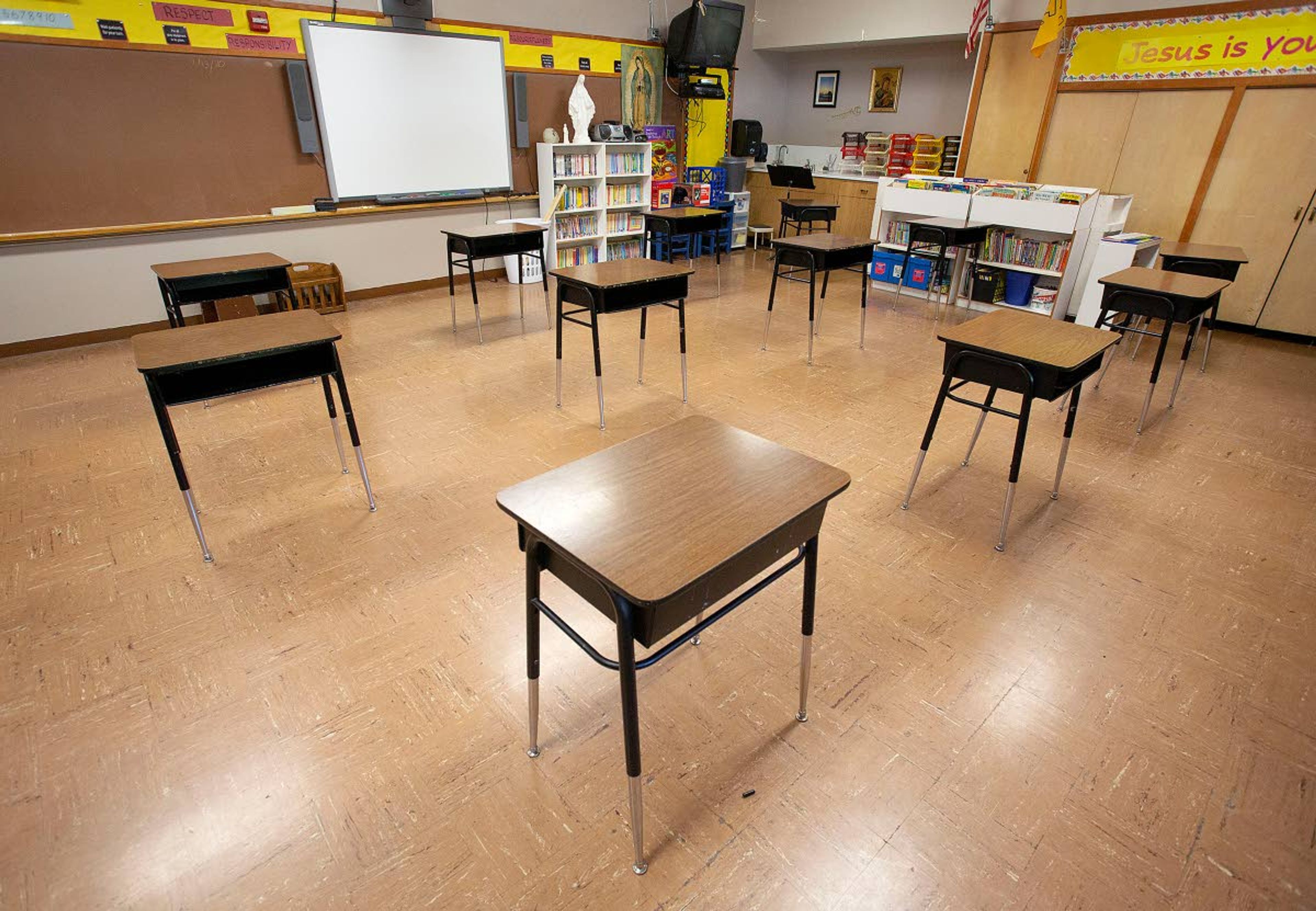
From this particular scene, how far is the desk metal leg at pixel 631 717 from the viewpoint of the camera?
1.18 m

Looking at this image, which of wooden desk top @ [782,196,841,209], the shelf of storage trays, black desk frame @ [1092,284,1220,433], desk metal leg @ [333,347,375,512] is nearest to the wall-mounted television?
wooden desk top @ [782,196,841,209]

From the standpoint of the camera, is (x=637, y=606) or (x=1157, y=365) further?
(x=1157, y=365)

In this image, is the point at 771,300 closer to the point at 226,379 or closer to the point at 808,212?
the point at 808,212

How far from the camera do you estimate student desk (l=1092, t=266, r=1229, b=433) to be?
11.1 ft

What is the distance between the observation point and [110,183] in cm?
454

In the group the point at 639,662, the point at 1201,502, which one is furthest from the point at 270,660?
the point at 1201,502

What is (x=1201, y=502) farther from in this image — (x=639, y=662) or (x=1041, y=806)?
(x=639, y=662)

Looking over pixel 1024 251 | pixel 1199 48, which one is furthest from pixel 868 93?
pixel 1024 251

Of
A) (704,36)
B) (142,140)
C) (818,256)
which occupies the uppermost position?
(704,36)

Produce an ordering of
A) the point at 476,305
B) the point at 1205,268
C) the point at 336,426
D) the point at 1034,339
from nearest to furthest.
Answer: the point at 1034,339
the point at 336,426
the point at 1205,268
the point at 476,305

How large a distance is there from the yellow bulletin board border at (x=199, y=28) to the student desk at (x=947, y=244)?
4213 mm

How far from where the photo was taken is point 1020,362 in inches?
92.7

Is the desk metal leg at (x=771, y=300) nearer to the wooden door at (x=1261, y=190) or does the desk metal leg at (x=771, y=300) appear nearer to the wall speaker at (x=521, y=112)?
the wall speaker at (x=521, y=112)

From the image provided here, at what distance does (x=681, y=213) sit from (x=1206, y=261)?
4020mm
